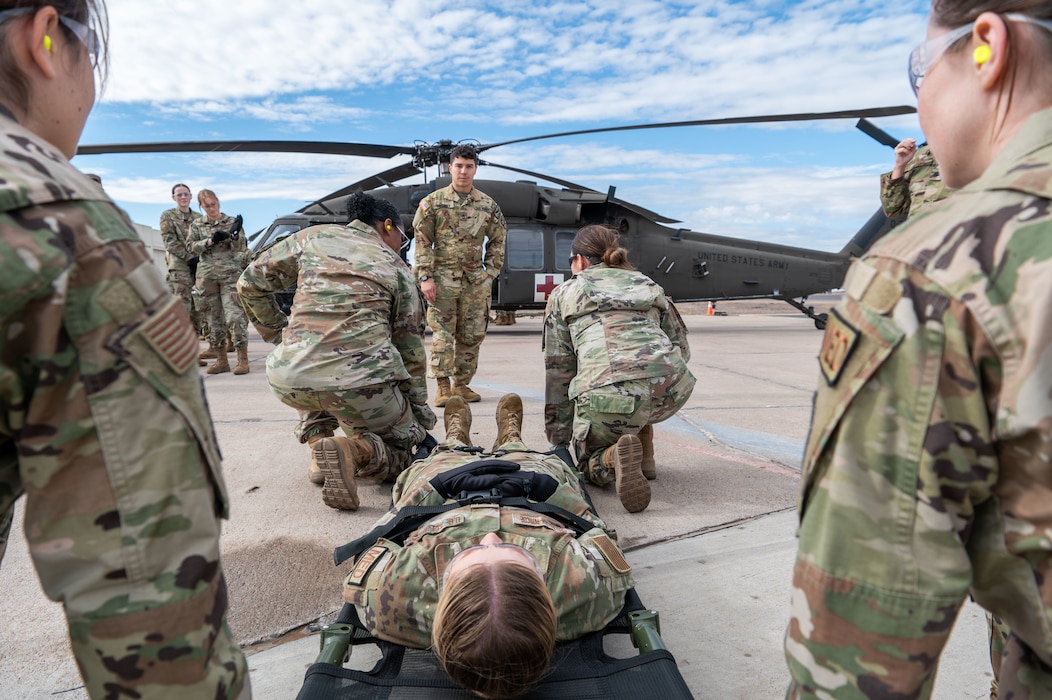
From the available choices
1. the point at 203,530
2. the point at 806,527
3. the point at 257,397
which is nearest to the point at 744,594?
the point at 806,527

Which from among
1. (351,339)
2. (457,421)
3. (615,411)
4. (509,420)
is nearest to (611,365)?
(615,411)

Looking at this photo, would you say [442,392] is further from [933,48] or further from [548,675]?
[933,48]

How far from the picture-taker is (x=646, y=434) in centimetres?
→ 362

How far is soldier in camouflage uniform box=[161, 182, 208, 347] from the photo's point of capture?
761 cm

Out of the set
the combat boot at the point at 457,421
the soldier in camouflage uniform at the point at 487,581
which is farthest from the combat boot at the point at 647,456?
the soldier in camouflage uniform at the point at 487,581

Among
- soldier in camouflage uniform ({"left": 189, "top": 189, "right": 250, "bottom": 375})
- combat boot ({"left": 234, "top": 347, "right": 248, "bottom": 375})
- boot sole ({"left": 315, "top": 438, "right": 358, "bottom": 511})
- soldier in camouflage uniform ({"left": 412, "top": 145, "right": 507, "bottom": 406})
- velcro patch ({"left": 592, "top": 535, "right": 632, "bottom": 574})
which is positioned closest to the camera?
velcro patch ({"left": 592, "top": 535, "right": 632, "bottom": 574})

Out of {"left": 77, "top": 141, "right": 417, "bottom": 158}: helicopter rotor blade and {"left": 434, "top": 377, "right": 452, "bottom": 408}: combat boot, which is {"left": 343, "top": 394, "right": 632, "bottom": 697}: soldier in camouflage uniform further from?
{"left": 77, "top": 141, "right": 417, "bottom": 158}: helicopter rotor blade

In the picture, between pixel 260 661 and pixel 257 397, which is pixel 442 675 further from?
pixel 257 397

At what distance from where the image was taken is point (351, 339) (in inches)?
125

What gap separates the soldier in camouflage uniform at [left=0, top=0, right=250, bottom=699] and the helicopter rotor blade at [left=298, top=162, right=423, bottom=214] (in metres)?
8.81

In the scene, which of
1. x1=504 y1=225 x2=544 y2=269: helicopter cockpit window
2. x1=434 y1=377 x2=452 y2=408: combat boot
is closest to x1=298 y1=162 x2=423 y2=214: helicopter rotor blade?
x1=504 y1=225 x2=544 y2=269: helicopter cockpit window

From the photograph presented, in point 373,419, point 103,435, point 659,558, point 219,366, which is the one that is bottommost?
point 219,366

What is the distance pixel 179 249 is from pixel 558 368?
5928 mm

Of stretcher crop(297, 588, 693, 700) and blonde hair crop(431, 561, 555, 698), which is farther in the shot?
stretcher crop(297, 588, 693, 700)
